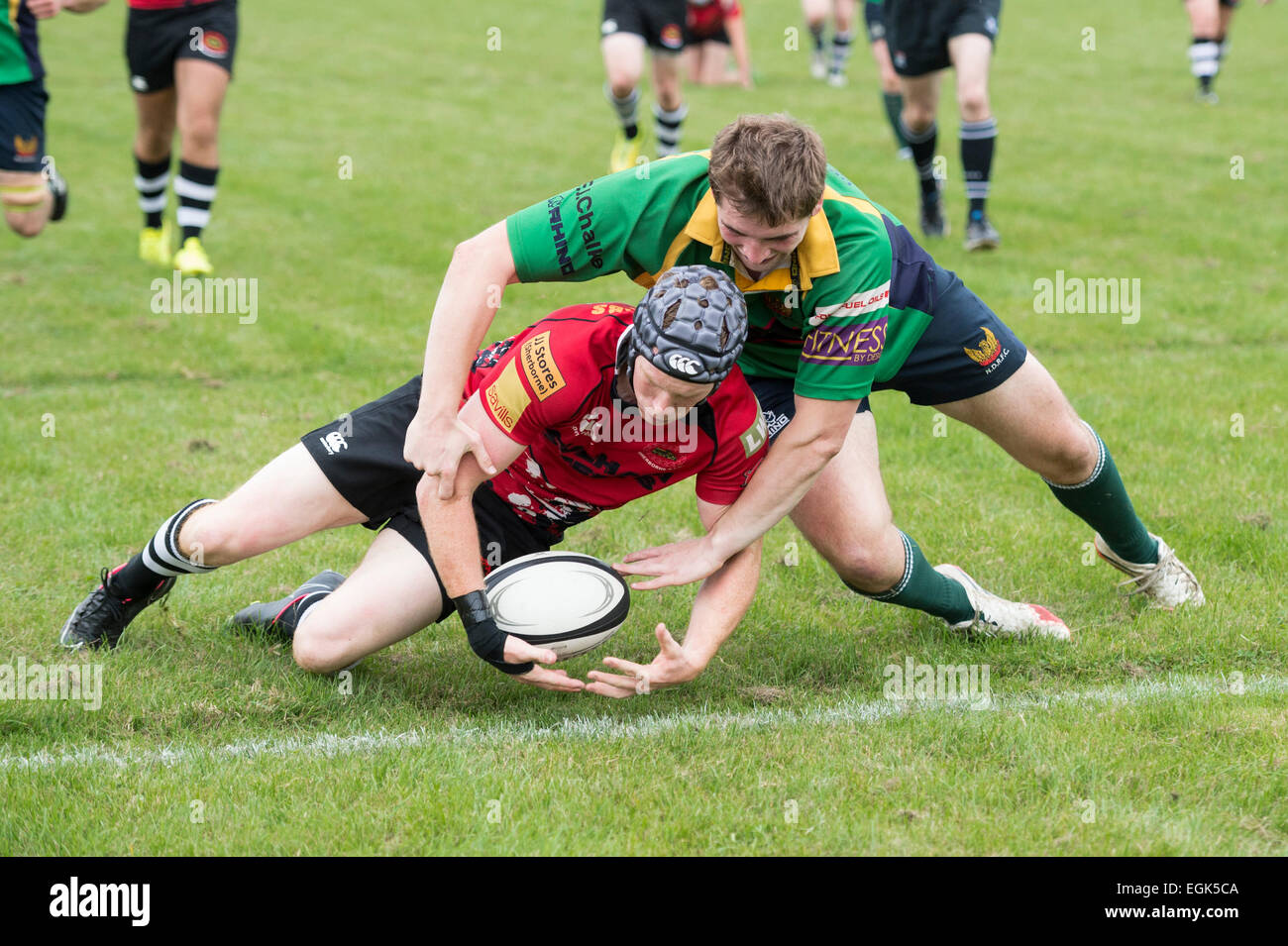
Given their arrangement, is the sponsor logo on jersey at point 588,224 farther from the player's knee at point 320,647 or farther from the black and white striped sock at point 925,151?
the black and white striped sock at point 925,151

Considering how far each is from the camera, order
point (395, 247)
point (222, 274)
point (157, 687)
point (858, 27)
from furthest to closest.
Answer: point (858, 27), point (395, 247), point (222, 274), point (157, 687)

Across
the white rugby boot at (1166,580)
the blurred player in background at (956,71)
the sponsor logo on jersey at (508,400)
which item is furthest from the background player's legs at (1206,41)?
the sponsor logo on jersey at (508,400)

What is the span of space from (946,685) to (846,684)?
331 millimetres

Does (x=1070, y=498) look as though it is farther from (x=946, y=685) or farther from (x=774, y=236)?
(x=774, y=236)

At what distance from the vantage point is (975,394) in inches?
172

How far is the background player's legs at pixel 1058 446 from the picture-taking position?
4395 millimetres

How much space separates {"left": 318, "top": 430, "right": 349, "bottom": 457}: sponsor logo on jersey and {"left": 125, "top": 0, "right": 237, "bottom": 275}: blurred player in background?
200 inches

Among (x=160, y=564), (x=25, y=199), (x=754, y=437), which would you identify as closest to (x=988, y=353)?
(x=754, y=437)

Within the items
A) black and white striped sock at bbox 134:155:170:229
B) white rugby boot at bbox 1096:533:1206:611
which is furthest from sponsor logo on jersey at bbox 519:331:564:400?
black and white striped sock at bbox 134:155:170:229

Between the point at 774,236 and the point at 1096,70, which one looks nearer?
the point at 774,236

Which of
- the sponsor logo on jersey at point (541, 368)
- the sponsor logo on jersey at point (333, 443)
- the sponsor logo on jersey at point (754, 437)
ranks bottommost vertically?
the sponsor logo on jersey at point (333, 443)

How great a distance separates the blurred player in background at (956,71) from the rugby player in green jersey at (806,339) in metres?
5.51

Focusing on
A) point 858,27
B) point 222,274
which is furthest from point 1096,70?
point 222,274

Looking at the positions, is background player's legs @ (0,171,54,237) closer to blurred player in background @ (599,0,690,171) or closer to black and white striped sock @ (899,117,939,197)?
blurred player in background @ (599,0,690,171)
